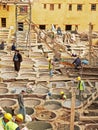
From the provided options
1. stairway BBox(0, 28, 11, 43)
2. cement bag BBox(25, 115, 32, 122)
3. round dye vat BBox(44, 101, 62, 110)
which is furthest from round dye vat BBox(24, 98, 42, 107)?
stairway BBox(0, 28, 11, 43)

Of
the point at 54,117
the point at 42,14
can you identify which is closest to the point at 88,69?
the point at 54,117

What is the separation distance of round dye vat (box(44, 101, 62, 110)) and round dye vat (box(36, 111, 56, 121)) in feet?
2.86

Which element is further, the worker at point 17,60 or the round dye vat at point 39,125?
the worker at point 17,60

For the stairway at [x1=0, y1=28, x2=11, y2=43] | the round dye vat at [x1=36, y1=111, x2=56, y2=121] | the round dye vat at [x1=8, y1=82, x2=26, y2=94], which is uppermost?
the stairway at [x1=0, y1=28, x2=11, y2=43]

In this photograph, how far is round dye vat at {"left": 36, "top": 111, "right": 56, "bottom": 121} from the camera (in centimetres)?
1766

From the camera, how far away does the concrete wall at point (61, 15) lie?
4300 centimetres

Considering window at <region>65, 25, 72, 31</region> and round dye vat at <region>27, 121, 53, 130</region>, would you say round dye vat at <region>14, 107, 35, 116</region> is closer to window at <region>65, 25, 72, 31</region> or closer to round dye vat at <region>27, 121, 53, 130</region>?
round dye vat at <region>27, 121, 53, 130</region>

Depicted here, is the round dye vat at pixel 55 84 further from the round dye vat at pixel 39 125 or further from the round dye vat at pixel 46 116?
the round dye vat at pixel 39 125

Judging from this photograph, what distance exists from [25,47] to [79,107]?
14172mm

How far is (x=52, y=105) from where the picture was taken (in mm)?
19656

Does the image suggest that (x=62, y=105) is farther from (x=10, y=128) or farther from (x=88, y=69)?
(x=10, y=128)

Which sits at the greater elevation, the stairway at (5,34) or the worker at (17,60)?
the stairway at (5,34)

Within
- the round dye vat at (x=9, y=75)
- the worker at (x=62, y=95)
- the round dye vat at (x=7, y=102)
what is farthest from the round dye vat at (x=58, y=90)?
the round dye vat at (x=9, y=75)

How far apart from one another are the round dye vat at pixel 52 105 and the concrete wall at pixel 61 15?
24.4 meters
